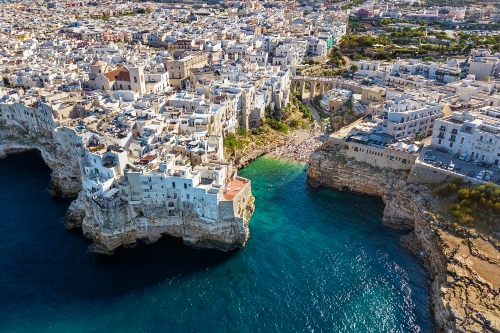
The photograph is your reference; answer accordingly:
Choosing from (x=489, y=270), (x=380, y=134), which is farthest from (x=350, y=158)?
(x=489, y=270)

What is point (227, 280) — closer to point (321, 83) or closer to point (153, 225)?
point (153, 225)

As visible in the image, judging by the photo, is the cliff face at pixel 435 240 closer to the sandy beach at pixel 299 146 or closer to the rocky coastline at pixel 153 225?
the sandy beach at pixel 299 146

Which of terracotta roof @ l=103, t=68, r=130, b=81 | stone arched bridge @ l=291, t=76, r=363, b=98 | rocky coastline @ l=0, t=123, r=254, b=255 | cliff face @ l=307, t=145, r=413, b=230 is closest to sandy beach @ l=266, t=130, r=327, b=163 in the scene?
cliff face @ l=307, t=145, r=413, b=230

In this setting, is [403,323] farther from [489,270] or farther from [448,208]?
[448,208]

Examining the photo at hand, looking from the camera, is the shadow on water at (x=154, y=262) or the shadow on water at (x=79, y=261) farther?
the shadow on water at (x=154, y=262)

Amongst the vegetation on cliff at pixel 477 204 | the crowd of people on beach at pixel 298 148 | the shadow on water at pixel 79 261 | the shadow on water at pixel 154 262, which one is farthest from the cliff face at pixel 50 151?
the vegetation on cliff at pixel 477 204

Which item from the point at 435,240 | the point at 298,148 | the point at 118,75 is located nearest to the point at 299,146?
the point at 298,148
